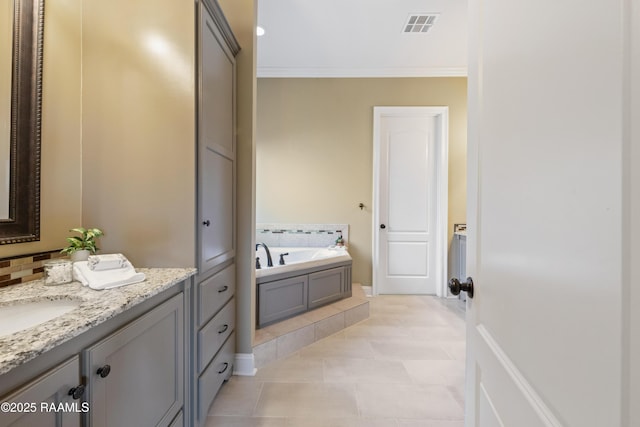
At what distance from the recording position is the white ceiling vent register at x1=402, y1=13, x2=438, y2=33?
8.75 ft

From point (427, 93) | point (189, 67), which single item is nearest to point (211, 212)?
point (189, 67)

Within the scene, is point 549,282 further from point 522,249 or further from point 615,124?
point 615,124

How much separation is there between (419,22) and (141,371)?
11.3 ft

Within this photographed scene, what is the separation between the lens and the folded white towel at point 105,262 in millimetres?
1124

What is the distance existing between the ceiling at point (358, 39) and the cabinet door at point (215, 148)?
1230 mm

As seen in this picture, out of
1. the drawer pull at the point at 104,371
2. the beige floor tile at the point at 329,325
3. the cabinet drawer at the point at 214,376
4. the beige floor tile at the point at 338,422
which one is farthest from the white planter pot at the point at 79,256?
the beige floor tile at the point at 329,325

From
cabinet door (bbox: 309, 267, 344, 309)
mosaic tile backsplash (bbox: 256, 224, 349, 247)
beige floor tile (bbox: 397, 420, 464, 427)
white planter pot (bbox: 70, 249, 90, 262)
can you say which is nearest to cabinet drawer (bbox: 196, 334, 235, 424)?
white planter pot (bbox: 70, 249, 90, 262)

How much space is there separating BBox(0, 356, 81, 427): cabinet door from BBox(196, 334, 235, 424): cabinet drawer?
0.76 m

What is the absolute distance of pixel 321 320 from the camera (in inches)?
100.0

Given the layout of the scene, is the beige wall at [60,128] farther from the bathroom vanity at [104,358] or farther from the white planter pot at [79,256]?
the bathroom vanity at [104,358]

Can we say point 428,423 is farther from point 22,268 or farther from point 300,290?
point 22,268

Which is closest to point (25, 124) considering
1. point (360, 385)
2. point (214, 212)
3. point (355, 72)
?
point (214, 212)

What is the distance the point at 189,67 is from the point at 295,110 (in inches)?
98.0

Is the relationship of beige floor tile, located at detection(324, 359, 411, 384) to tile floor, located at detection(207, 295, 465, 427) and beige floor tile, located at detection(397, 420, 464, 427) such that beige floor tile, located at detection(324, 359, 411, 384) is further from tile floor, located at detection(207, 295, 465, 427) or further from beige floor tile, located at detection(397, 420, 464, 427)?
beige floor tile, located at detection(397, 420, 464, 427)
